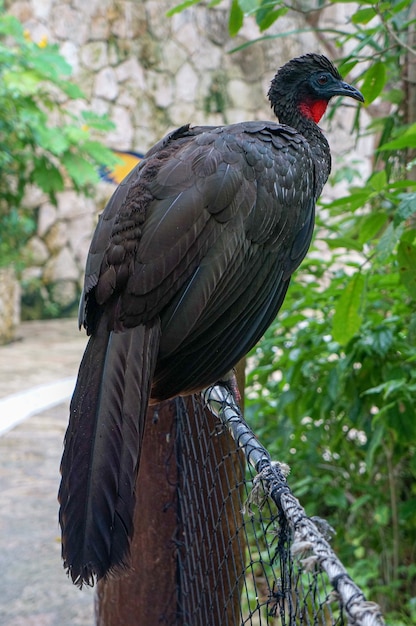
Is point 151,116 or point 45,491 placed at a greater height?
point 151,116

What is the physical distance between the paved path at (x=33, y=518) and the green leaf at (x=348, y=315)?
1.33 metres

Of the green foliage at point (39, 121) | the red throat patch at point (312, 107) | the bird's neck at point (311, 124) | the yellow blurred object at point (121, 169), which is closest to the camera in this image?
the bird's neck at point (311, 124)

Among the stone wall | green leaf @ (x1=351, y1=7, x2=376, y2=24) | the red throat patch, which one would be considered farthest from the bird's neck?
the stone wall

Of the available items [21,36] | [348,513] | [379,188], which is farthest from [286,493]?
[21,36]

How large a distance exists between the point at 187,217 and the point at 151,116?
857 centimetres

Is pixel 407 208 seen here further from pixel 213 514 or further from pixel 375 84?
pixel 213 514

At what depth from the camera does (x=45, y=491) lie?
3646 millimetres

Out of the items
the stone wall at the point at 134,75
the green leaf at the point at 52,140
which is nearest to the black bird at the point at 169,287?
the green leaf at the point at 52,140

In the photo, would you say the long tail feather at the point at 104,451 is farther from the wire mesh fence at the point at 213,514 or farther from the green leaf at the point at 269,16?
the green leaf at the point at 269,16

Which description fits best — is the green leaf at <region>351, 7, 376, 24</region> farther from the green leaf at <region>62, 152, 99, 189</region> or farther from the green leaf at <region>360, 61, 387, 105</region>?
the green leaf at <region>62, 152, 99, 189</region>

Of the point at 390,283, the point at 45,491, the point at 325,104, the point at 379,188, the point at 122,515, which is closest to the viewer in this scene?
the point at 122,515

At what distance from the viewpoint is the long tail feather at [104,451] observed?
4.42 ft

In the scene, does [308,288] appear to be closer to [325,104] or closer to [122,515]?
[325,104]

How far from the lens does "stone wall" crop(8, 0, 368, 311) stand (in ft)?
30.8
